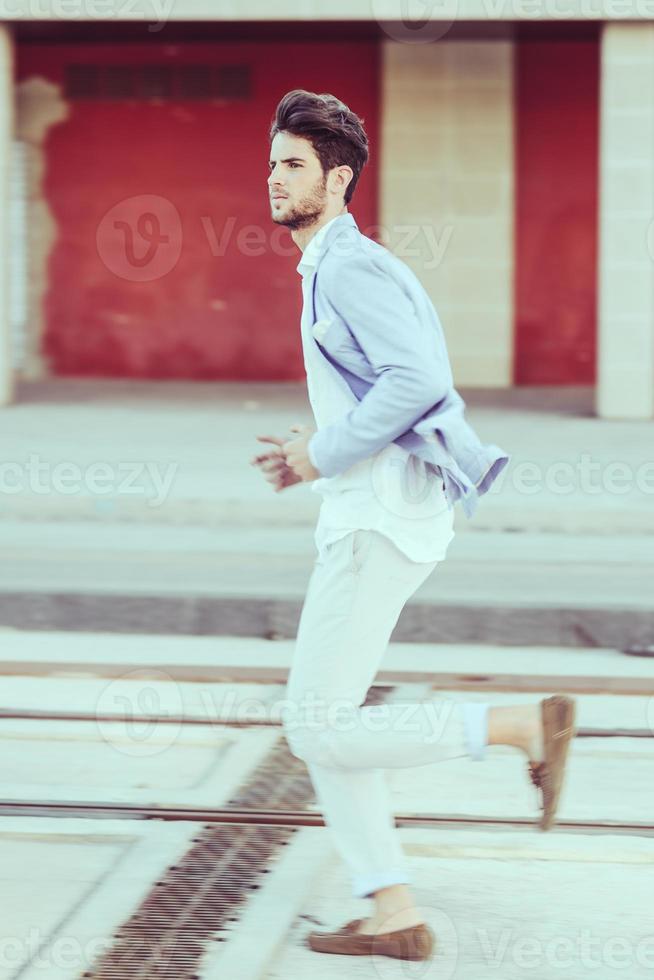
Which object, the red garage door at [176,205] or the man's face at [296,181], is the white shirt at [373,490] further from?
the red garage door at [176,205]

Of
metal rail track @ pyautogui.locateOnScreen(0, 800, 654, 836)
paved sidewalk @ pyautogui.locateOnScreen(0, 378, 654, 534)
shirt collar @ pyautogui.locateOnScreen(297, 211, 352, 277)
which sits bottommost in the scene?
paved sidewalk @ pyautogui.locateOnScreen(0, 378, 654, 534)

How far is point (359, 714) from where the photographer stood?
11.6ft

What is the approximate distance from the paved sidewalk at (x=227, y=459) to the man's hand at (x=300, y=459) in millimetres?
7046

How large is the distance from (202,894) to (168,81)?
1615 centimetres

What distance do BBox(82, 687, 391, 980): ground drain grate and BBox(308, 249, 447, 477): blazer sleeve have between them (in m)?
1.03

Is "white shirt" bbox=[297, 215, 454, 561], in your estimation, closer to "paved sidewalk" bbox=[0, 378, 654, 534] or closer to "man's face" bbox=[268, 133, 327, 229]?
"man's face" bbox=[268, 133, 327, 229]

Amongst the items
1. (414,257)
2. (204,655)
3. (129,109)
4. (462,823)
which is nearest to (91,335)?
(129,109)

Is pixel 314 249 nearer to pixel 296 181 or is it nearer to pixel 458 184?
pixel 296 181

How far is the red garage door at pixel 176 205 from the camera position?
752 inches

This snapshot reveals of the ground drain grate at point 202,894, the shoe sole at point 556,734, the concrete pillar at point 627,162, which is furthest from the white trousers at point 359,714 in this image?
the concrete pillar at point 627,162

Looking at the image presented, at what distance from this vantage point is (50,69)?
63.6 feet

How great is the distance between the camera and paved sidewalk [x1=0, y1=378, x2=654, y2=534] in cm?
1080

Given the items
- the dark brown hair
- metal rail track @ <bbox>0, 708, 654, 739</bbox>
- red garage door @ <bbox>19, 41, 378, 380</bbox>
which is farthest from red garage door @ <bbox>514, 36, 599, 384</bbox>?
the dark brown hair


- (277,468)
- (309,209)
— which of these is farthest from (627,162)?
(277,468)
